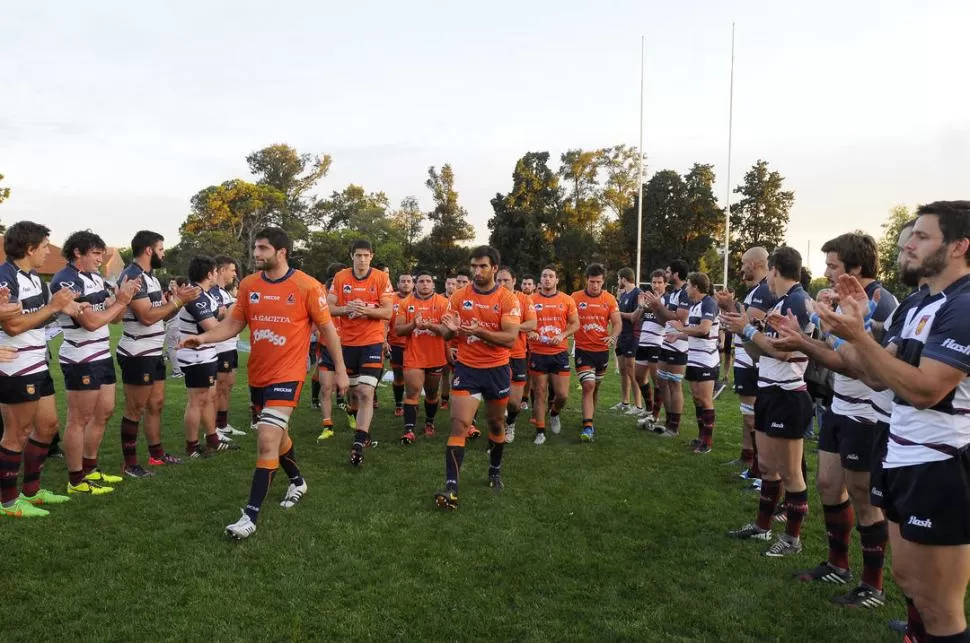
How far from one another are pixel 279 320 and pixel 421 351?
3.71 m

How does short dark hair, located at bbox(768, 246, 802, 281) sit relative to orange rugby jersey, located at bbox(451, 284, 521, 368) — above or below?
above

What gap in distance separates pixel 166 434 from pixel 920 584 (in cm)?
915

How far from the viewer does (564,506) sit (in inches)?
234

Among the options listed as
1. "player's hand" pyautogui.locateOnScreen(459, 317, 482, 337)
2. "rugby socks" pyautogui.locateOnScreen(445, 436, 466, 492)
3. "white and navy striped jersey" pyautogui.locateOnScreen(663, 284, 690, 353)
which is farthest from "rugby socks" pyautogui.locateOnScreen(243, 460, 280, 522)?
"white and navy striped jersey" pyautogui.locateOnScreen(663, 284, 690, 353)

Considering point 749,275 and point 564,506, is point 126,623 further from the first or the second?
point 749,275

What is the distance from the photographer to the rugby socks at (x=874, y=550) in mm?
4082

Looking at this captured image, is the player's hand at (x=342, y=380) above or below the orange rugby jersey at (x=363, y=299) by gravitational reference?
below

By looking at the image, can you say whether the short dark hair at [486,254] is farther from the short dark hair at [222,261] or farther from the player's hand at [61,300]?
the short dark hair at [222,261]

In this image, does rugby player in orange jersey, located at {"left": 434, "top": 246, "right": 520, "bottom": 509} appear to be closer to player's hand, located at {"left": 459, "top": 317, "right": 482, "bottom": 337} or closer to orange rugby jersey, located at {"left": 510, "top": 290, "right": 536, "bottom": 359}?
player's hand, located at {"left": 459, "top": 317, "right": 482, "bottom": 337}

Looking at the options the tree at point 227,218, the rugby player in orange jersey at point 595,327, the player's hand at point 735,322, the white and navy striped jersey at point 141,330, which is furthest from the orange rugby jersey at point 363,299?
the tree at point 227,218

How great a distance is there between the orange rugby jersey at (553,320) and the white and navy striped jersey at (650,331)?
1970 millimetres

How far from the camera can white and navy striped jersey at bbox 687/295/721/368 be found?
816 centimetres

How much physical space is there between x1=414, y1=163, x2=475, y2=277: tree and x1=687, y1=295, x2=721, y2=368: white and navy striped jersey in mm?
44497

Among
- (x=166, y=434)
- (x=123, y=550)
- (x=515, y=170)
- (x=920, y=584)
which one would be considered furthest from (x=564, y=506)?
(x=515, y=170)
